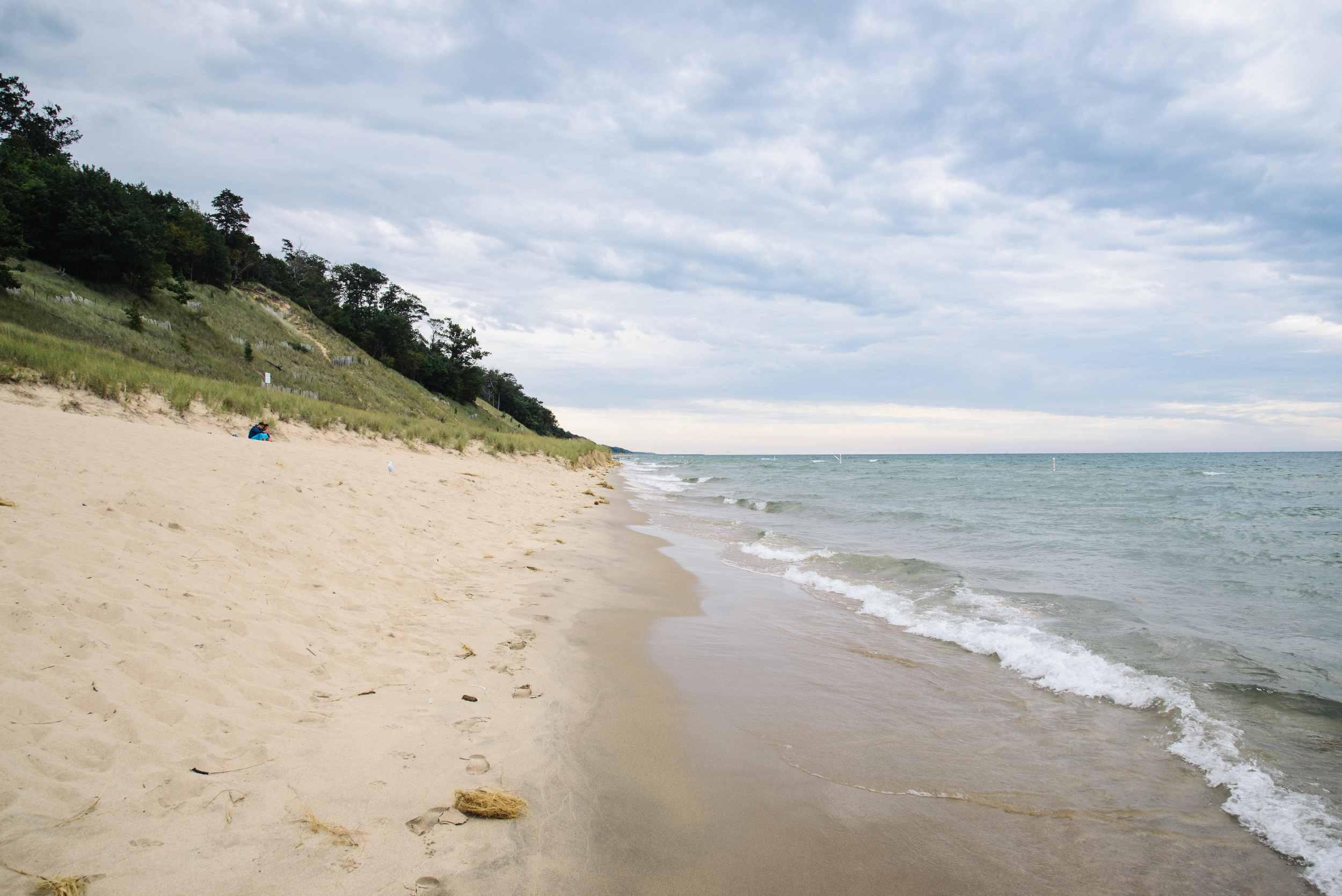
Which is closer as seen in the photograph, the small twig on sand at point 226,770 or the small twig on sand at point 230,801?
the small twig on sand at point 230,801

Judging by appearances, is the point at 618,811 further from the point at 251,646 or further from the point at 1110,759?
the point at 1110,759

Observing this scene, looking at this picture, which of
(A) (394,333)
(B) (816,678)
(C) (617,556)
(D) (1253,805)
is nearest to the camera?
(D) (1253,805)

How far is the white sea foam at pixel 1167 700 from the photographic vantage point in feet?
9.55

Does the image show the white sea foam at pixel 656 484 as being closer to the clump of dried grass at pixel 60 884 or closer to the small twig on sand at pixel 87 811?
the small twig on sand at pixel 87 811

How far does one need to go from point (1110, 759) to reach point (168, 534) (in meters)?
7.27

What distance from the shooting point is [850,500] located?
21109 mm

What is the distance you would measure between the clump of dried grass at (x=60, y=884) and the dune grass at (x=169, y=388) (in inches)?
523

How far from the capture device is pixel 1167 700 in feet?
14.8

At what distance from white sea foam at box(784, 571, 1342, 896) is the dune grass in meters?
14.4

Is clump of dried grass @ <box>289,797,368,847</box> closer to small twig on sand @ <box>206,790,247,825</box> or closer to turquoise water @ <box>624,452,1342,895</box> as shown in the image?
small twig on sand @ <box>206,790,247,825</box>

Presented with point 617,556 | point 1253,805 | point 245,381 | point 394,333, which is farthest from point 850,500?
point 394,333

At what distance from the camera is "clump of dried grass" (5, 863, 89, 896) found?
5.53 ft

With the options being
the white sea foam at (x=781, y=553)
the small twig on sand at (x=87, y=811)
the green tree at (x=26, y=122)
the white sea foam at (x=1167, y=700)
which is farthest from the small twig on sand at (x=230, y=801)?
the green tree at (x=26, y=122)

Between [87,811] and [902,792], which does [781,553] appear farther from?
[87,811]
